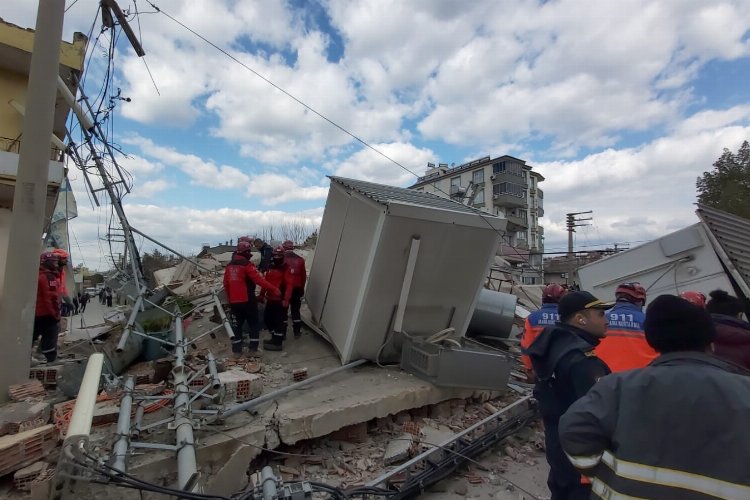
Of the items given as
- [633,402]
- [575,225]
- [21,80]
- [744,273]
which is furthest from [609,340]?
[575,225]

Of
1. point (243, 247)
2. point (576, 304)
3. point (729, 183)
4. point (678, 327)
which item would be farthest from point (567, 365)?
point (729, 183)

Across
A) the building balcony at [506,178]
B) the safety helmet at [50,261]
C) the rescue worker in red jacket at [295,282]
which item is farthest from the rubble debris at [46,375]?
the building balcony at [506,178]

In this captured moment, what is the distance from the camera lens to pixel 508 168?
1801 inches

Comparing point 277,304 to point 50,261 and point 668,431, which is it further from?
point 668,431

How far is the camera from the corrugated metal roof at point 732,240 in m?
5.39

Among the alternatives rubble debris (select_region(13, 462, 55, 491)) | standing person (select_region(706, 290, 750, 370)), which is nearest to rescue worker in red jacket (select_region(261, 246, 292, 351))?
rubble debris (select_region(13, 462, 55, 491))

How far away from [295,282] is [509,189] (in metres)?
42.4

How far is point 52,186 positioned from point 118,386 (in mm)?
8278

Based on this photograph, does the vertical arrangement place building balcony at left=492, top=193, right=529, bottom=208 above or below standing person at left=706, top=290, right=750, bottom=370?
above

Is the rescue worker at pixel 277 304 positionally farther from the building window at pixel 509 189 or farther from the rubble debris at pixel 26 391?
the building window at pixel 509 189

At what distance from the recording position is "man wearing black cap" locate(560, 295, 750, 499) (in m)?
1.33

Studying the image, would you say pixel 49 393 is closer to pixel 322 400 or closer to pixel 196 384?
pixel 196 384

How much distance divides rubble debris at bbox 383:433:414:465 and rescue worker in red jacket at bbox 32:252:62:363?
4.81m

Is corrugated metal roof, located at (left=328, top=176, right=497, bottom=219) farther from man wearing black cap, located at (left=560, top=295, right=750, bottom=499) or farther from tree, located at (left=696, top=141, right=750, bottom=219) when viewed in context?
tree, located at (left=696, top=141, right=750, bottom=219)
